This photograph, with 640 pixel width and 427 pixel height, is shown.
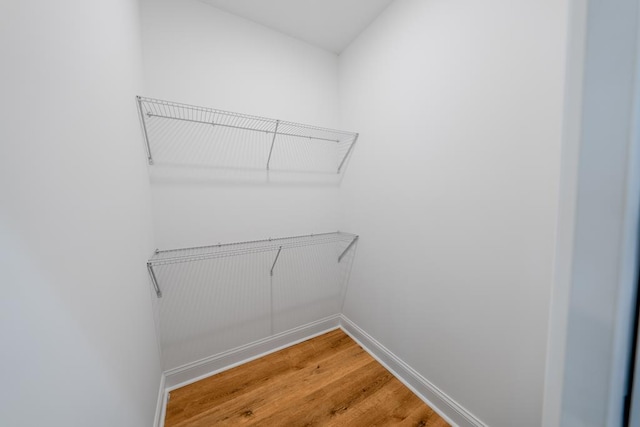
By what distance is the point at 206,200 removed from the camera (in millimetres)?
1545

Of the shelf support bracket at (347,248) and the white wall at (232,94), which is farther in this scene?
the shelf support bracket at (347,248)

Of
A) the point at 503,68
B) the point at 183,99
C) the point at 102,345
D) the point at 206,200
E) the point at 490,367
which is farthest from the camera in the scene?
the point at 206,200

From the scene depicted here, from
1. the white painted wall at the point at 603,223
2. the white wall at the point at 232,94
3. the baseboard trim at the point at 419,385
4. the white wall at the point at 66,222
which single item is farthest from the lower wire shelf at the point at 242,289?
the white painted wall at the point at 603,223

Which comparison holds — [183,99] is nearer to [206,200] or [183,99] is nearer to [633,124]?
[206,200]

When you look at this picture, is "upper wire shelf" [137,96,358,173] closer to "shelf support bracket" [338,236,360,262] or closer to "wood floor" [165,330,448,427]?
"shelf support bracket" [338,236,360,262]

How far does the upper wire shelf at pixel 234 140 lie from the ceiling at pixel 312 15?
2.32 feet

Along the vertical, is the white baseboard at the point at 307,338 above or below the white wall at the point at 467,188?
below

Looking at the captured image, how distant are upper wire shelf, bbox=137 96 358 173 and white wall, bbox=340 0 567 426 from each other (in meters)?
0.40

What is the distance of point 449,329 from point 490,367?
0.22 m

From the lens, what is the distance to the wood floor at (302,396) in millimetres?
1275

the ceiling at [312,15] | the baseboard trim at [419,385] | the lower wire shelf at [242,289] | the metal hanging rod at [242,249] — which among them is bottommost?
the baseboard trim at [419,385]

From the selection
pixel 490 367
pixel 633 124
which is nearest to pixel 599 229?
pixel 633 124

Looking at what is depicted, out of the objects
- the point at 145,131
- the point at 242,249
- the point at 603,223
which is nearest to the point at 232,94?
the point at 145,131

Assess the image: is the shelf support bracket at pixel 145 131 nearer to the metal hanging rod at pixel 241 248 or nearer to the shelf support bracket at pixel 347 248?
the metal hanging rod at pixel 241 248
